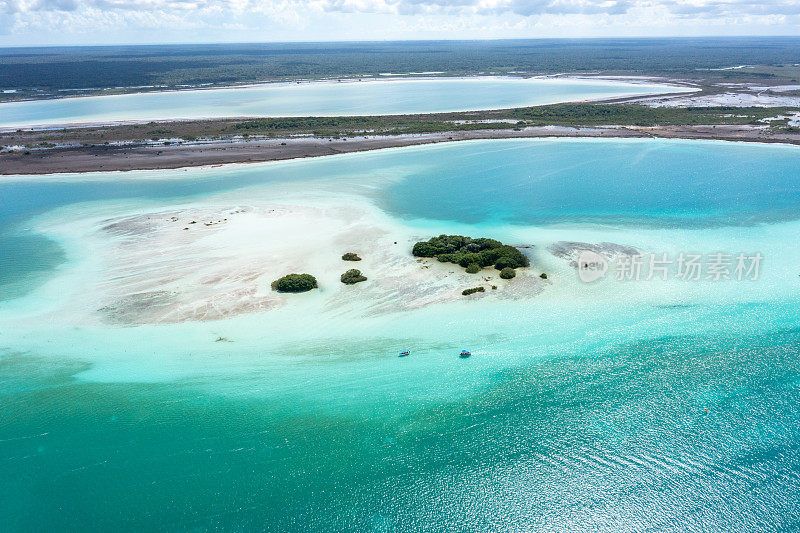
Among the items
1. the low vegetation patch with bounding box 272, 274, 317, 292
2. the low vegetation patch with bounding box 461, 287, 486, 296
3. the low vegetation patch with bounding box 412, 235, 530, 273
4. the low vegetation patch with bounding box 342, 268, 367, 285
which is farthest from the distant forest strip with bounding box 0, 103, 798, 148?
the low vegetation patch with bounding box 461, 287, 486, 296

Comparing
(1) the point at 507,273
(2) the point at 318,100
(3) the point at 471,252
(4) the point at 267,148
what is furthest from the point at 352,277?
(2) the point at 318,100

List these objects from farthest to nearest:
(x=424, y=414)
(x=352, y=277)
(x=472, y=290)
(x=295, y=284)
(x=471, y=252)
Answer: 1. (x=471, y=252)
2. (x=352, y=277)
3. (x=295, y=284)
4. (x=472, y=290)
5. (x=424, y=414)

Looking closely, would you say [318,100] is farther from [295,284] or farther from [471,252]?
[295,284]

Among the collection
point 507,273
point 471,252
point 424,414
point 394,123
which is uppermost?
point 394,123

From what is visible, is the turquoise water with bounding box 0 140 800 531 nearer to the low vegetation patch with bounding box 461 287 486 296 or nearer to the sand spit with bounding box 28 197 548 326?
the low vegetation patch with bounding box 461 287 486 296

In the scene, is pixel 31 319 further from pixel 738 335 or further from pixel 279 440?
pixel 738 335

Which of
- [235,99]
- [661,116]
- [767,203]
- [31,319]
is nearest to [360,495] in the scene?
[31,319]
